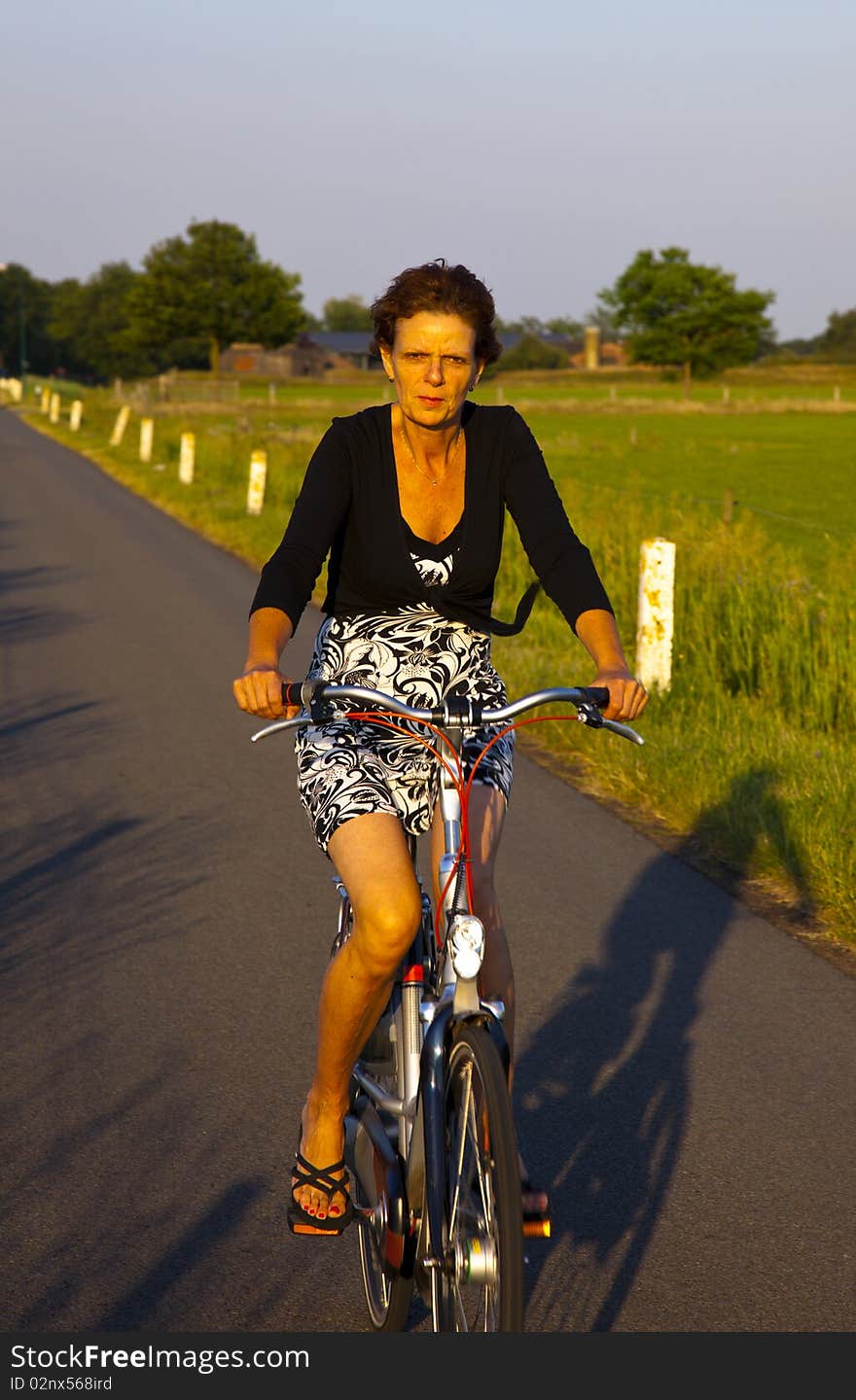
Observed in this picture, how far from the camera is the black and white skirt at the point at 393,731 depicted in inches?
130

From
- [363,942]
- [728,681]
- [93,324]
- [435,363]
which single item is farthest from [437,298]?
[93,324]

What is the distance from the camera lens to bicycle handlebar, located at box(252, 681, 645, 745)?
119 inches

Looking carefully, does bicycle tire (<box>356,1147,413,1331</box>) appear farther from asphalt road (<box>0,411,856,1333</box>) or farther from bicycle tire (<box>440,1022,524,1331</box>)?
bicycle tire (<box>440,1022,524,1331</box>)

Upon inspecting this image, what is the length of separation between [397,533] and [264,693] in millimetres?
557

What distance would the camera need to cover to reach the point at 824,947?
5910 mm

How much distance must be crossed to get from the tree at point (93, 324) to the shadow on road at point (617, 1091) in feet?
436

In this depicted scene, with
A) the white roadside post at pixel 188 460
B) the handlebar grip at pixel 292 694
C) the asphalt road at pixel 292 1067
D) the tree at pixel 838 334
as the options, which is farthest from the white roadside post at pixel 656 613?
the tree at pixel 838 334

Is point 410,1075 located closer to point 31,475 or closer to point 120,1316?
point 120,1316

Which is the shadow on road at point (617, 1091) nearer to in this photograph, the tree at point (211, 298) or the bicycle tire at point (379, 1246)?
the bicycle tire at point (379, 1246)

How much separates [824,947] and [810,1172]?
188cm

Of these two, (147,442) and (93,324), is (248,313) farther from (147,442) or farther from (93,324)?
(147,442)

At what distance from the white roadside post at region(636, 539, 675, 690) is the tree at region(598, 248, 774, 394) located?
112m

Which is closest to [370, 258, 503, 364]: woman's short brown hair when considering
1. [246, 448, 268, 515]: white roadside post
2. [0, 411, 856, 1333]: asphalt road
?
[0, 411, 856, 1333]: asphalt road

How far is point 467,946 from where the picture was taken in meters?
2.88
